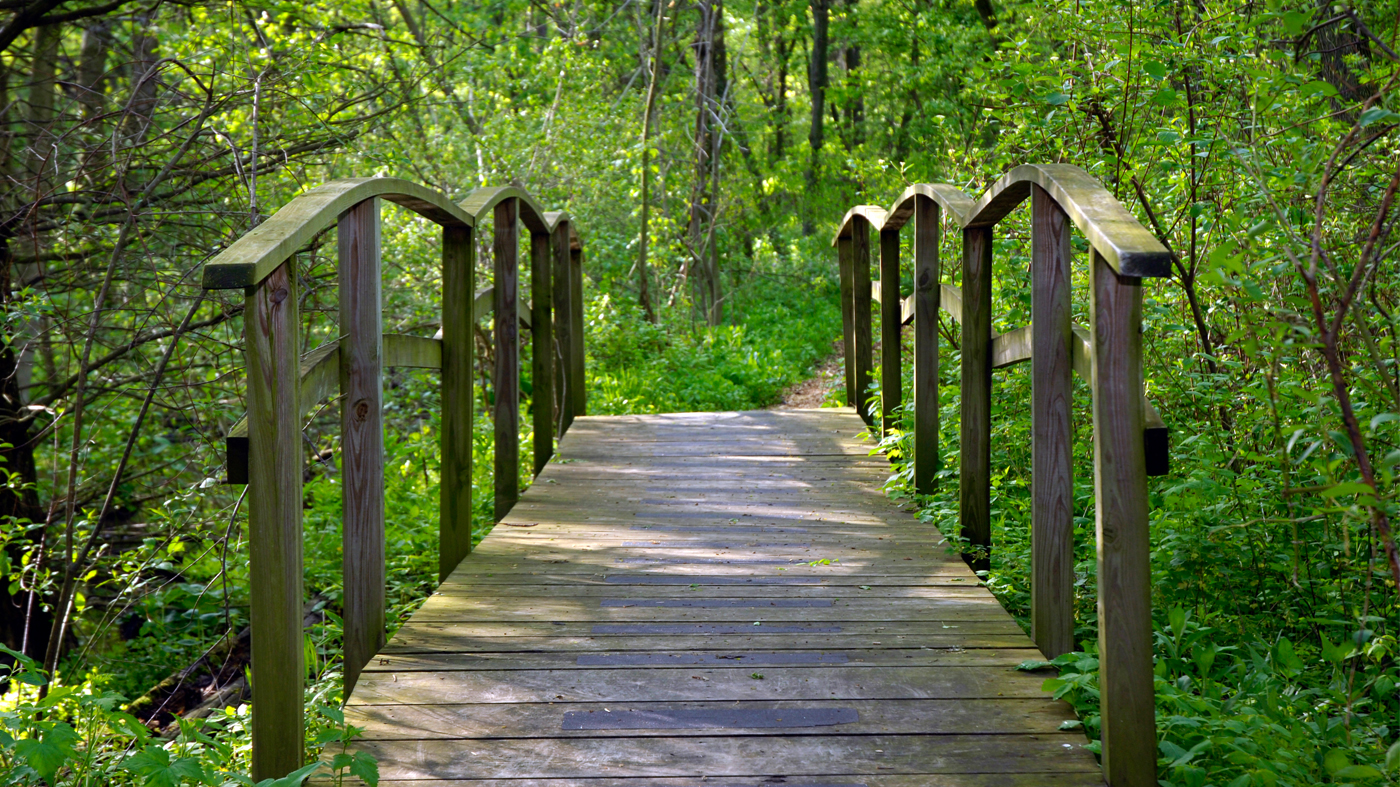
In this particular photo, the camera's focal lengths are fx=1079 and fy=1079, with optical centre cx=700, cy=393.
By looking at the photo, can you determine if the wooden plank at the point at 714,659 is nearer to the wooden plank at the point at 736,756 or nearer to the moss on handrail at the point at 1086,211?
the wooden plank at the point at 736,756

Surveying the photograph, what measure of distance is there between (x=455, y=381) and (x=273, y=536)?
1.56m

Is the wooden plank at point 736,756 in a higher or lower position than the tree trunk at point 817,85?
lower

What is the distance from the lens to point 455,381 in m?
3.72

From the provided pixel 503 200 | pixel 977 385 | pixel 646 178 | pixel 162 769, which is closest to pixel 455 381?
pixel 503 200

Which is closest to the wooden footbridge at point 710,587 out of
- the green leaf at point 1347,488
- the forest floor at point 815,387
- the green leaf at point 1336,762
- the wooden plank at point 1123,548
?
the wooden plank at point 1123,548

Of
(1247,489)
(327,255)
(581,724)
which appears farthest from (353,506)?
(327,255)

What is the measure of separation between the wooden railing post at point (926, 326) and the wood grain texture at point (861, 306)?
5.69ft

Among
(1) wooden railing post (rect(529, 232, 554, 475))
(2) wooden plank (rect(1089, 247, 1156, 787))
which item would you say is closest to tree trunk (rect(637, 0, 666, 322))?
(1) wooden railing post (rect(529, 232, 554, 475))

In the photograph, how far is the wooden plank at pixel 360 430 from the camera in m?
2.81

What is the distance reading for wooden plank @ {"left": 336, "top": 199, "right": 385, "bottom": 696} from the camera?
281 centimetres

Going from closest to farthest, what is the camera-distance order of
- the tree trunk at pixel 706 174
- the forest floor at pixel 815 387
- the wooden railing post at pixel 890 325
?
the wooden railing post at pixel 890 325
the forest floor at pixel 815 387
the tree trunk at pixel 706 174

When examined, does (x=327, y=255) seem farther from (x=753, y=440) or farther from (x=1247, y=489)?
(x=1247, y=489)

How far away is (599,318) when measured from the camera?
987 cm

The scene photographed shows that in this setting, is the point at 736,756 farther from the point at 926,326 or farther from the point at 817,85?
the point at 817,85
